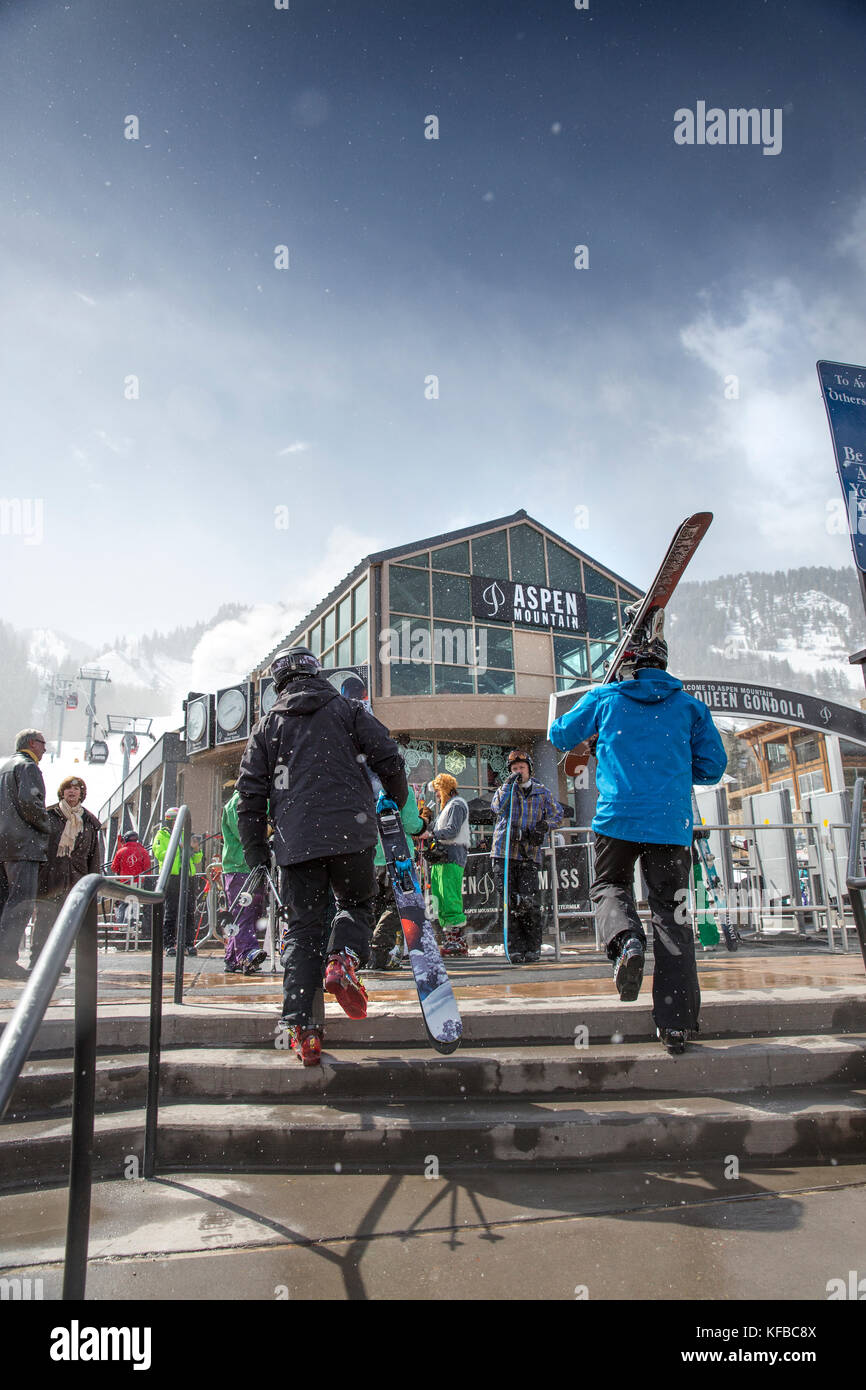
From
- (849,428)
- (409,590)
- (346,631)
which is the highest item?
(409,590)

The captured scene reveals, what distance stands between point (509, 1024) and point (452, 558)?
18.6 meters

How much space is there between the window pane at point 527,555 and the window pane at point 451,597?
65.6 inches

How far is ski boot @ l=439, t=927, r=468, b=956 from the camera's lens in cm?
808

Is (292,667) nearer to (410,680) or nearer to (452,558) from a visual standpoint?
(410,680)

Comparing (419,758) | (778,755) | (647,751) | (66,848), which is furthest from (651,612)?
(419,758)

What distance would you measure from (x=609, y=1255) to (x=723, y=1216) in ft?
1.52

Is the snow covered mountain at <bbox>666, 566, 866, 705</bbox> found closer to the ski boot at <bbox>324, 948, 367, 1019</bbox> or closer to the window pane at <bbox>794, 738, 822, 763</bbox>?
the window pane at <bbox>794, 738, 822, 763</bbox>

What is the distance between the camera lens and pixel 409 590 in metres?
20.6

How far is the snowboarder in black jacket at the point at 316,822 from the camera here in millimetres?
3352

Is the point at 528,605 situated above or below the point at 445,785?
above

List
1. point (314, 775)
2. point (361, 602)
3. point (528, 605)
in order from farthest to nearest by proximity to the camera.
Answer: point (528, 605) < point (361, 602) < point (314, 775)

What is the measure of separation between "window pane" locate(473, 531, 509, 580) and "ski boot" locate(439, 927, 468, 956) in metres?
14.3

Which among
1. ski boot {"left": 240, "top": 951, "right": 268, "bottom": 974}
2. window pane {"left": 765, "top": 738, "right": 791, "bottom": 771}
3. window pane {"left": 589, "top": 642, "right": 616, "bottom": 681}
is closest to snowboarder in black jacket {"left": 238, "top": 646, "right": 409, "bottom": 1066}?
ski boot {"left": 240, "top": 951, "right": 268, "bottom": 974}
